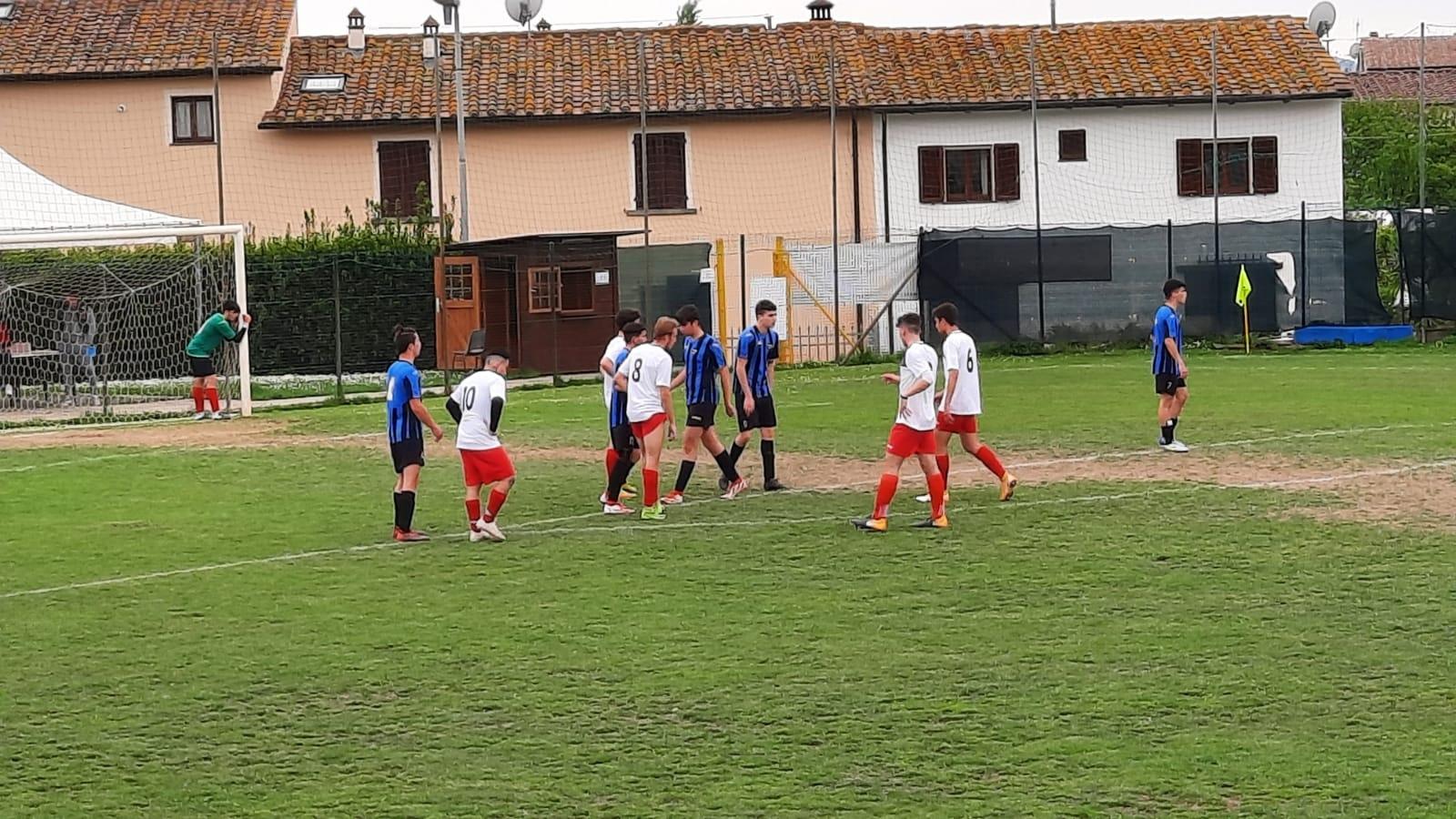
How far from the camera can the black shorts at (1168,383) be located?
18.5 metres

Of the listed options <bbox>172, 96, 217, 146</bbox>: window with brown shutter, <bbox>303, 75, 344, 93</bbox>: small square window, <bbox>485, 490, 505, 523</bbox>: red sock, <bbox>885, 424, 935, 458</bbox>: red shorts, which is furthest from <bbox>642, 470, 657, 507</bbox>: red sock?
<bbox>303, 75, 344, 93</bbox>: small square window

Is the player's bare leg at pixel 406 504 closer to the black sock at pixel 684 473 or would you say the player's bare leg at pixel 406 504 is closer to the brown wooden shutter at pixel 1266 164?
the black sock at pixel 684 473

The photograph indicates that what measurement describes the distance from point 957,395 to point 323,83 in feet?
91.6

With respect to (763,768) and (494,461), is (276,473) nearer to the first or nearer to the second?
(494,461)

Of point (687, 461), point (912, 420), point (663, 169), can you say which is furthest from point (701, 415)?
point (663, 169)

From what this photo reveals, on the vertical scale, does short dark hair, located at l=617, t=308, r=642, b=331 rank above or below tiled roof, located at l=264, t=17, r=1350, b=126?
below

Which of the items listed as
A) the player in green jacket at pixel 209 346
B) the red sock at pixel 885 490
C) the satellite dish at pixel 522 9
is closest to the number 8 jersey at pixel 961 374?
the red sock at pixel 885 490

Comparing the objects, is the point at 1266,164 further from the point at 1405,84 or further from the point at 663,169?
the point at 1405,84

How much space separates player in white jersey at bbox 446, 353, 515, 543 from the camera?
1348cm

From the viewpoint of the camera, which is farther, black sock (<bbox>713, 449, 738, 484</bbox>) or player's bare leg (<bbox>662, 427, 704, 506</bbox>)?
black sock (<bbox>713, 449, 738, 484</bbox>)

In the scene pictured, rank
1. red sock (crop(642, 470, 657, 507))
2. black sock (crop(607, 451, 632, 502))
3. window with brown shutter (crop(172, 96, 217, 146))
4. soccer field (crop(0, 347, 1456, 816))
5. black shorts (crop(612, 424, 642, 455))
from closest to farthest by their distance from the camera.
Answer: soccer field (crop(0, 347, 1456, 816))
red sock (crop(642, 470, 657, 507))
black shorts (crop(612, 424, 642, 455))
black sock (crop(607, 451, 632, 502))
window with brown shutter (crop(172, 96, 217, 146))

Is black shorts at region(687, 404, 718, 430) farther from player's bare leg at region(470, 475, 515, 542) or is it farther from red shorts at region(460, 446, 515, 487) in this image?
red shorts at region(460, 446, 515, 487)

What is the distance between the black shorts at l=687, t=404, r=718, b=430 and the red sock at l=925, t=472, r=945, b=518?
2.42 meters

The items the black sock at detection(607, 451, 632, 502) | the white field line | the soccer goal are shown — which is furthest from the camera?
the soccer goal
